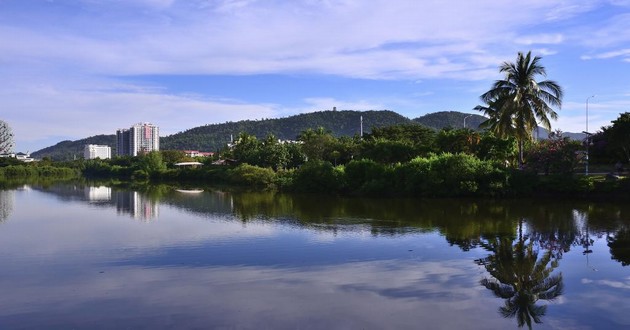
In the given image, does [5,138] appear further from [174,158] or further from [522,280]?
[522,280]

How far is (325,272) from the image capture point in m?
15.3

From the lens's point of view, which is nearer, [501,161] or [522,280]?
[522,280]

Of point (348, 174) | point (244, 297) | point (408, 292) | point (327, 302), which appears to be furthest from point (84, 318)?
point (348, 174)

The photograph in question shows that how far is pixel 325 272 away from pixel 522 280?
5593 millimetres

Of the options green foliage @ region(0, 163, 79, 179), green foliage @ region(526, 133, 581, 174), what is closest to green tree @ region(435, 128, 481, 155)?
green foliage @ region(526, 133, 581, 174)

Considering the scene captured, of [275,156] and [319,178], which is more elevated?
[275,156]

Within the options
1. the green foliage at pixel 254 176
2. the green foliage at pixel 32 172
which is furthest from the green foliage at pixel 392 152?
the green foliage at pixel 32 172

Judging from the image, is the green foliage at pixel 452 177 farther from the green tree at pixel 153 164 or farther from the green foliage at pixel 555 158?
the green tree at pixel 153 164

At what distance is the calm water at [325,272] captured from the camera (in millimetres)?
11359

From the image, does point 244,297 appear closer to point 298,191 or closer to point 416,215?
point 416,215

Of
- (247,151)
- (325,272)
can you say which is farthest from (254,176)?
(325,272)

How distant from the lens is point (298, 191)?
49125 mm

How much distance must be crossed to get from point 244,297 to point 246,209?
71.7 ft

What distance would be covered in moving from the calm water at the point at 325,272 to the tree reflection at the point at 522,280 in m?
0.05
